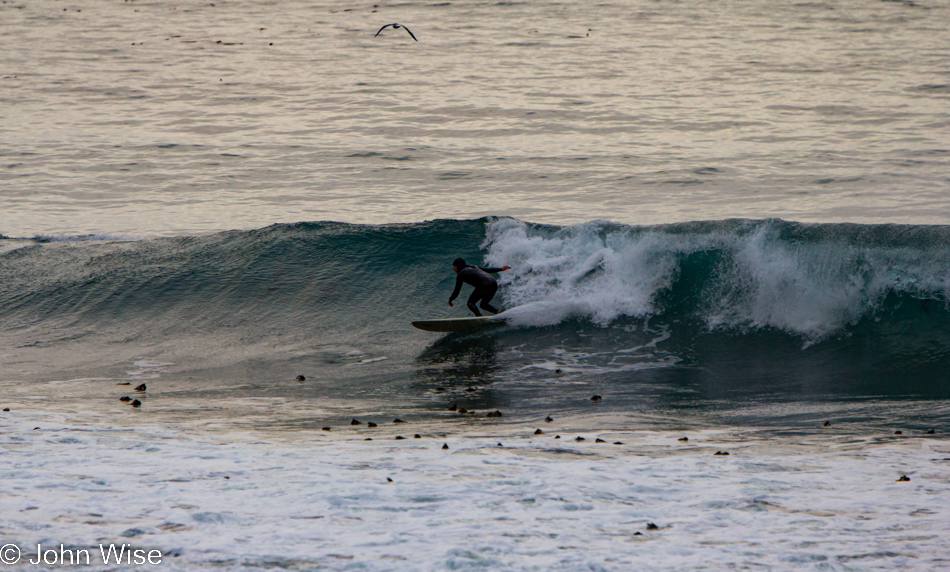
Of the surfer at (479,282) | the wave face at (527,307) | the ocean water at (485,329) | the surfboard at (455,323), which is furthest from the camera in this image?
the surfer at (479,282)

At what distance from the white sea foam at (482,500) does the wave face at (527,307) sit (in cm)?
287

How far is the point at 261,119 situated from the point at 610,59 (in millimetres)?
16067

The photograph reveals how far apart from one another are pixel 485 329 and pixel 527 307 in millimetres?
741

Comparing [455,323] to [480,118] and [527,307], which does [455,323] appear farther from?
[480,118]

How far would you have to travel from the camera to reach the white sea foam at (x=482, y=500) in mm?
4867

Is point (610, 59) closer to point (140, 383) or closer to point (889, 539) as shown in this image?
point (140, 383)

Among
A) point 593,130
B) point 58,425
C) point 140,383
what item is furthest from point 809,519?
point 593,130

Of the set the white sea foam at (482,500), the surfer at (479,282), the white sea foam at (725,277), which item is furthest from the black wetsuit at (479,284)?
the white sea foam at (482,500)

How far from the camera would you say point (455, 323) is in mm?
12055

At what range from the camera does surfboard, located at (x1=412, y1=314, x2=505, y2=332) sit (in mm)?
12000

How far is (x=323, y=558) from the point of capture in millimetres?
4812

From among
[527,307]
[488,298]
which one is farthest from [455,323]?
[527,307]

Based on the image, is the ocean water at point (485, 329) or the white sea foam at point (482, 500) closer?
the white sea foam at point (482, 500)

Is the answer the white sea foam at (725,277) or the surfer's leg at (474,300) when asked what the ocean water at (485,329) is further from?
the surfer's leg at (474,300)
